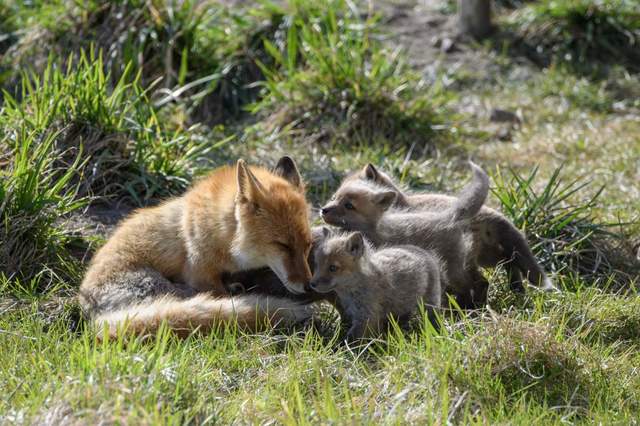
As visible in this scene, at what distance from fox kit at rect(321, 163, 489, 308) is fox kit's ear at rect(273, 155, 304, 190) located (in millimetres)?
311

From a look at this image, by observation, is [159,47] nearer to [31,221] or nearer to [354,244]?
[31,221]

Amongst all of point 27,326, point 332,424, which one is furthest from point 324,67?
point 332,424

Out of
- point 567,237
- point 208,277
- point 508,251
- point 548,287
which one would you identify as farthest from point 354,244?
point 567,237

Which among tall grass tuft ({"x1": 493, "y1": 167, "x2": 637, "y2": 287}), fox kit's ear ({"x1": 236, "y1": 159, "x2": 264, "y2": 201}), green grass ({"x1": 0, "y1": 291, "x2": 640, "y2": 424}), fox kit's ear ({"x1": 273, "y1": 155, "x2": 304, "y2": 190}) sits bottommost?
tall grass tuft ({"x1": 493, "y1": 167, "x2": 637, "y2": 287})

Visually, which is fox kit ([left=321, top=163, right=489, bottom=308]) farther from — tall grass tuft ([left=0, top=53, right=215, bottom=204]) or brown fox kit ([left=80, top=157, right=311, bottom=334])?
tall grass tuft ([left=0, top=53, right=215, bottom=204])

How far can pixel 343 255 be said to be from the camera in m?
5.48

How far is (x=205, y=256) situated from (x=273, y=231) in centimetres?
55

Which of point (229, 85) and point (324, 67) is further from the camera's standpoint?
point (229, 85)

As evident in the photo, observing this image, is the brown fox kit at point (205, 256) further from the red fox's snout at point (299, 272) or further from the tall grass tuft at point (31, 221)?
the tall grass tuft at point (31, 221)

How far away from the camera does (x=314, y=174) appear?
8148 millimetres

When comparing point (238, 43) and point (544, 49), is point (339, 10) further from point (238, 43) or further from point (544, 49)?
point (544, 49)

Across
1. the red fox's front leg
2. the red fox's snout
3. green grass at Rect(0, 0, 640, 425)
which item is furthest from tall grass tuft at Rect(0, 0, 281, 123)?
the red fox's snout

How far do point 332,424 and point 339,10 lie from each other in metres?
7.86

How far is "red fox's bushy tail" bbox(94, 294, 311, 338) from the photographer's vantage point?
5.27 metres
